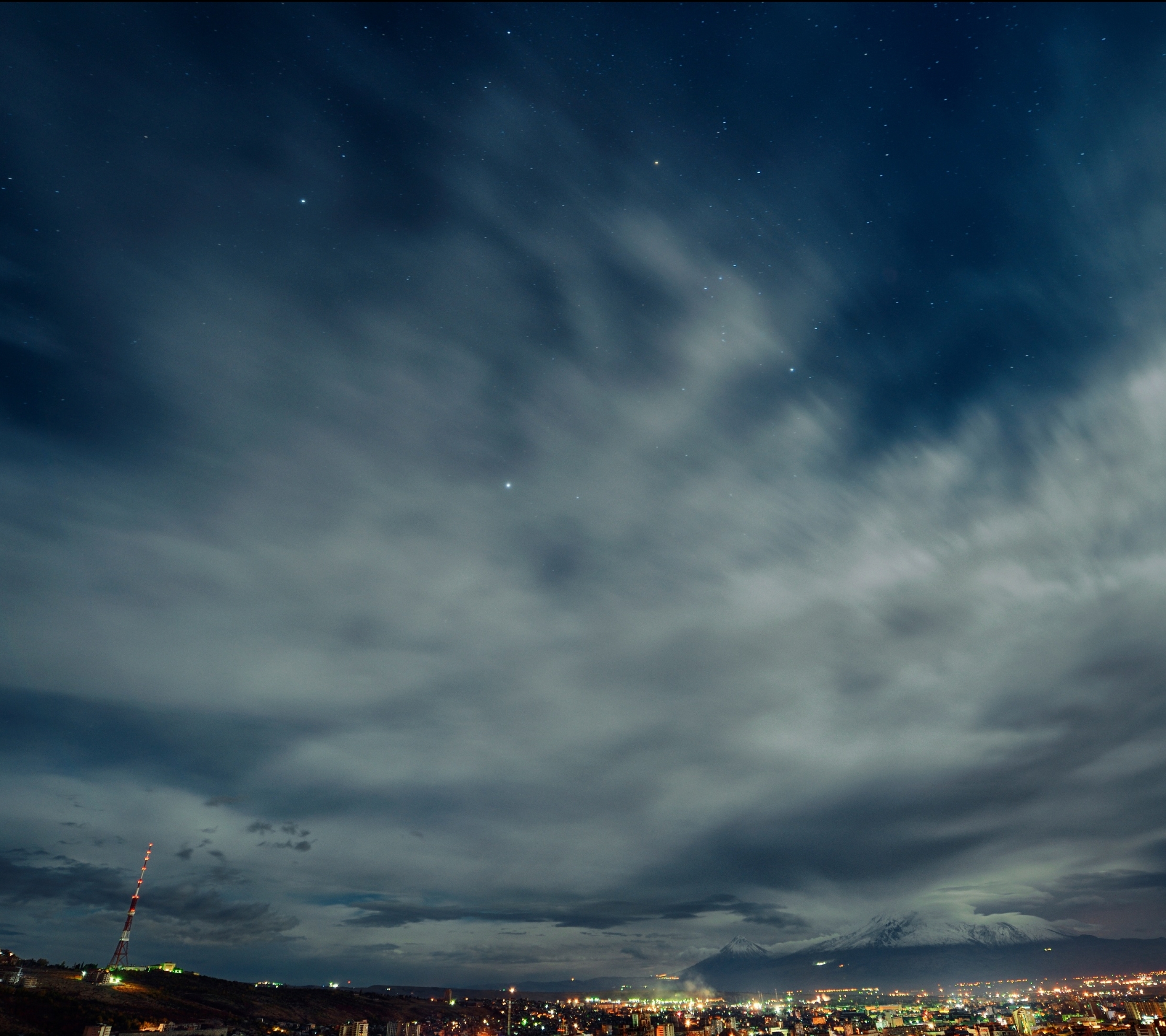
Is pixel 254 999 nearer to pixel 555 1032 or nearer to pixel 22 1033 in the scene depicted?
pixel 555 1032

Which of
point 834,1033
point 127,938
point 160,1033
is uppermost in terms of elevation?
point 127,938

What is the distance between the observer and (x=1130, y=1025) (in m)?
147

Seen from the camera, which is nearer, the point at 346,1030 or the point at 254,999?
the point at 346,1030

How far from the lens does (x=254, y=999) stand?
186 m

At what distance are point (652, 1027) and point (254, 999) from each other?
361 feet

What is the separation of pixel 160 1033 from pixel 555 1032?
12302 centimetres

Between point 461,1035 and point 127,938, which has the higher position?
point 127,938

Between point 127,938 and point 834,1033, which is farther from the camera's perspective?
point 834,1033

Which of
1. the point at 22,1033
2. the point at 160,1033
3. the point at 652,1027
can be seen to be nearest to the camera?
the point at 22,1033

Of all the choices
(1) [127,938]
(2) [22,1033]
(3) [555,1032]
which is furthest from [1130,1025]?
(1) [127,938]

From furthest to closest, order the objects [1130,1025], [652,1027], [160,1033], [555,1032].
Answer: [555,1032] → [652,1027] → [1130,1025] → [160,1033]

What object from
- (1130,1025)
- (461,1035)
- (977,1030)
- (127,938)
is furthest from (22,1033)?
(1130,1025)

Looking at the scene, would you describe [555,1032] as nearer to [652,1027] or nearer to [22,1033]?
[652,1027]

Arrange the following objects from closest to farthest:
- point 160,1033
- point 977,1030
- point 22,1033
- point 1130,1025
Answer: point 22,1033 < point 160,1033 < point 1130,1025 < point 977,1030
